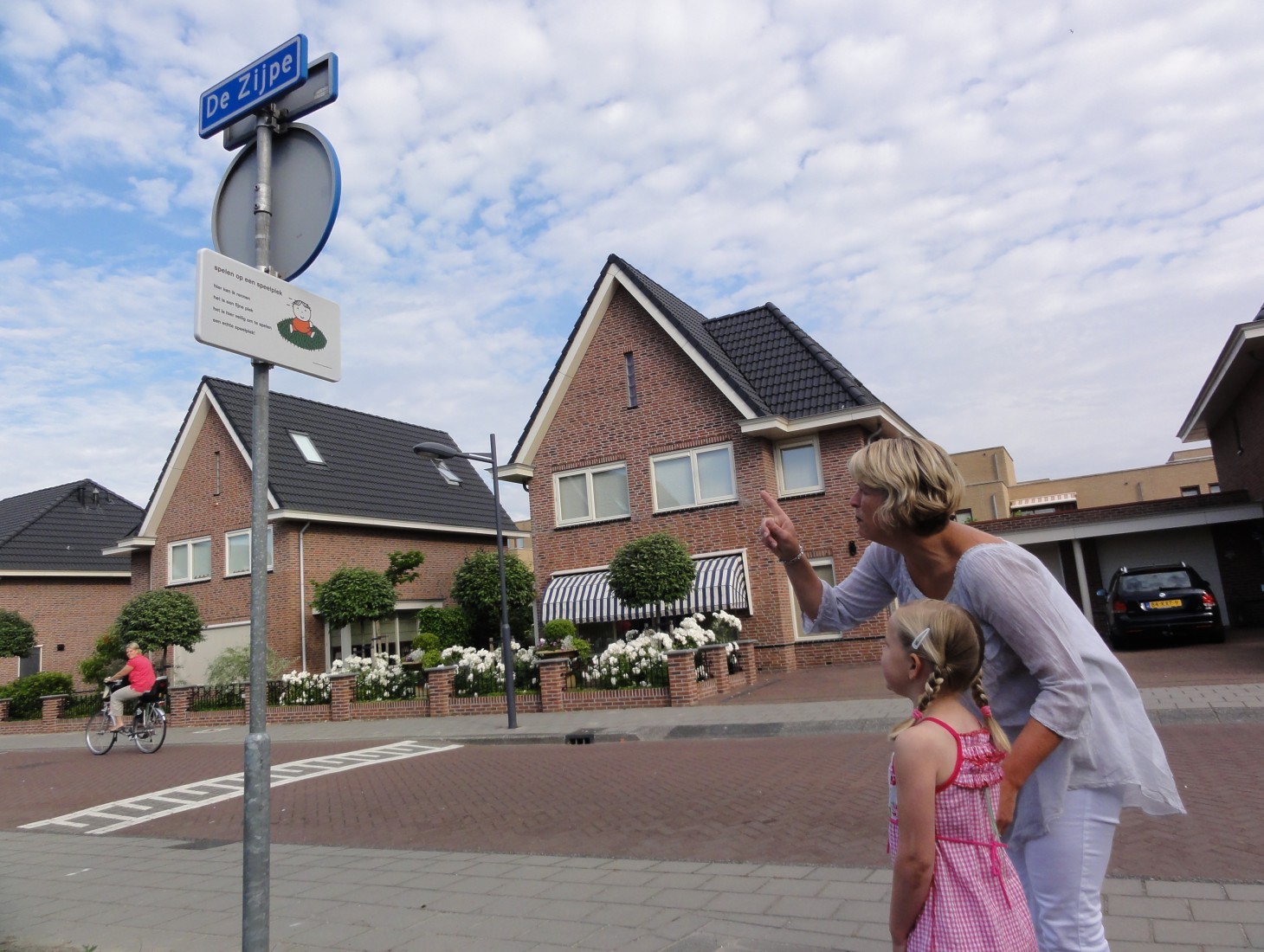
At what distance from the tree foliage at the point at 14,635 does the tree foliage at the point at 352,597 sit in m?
9.83

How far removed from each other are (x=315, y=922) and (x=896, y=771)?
13.9ft

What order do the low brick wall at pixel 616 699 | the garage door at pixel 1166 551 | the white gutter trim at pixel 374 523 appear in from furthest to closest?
the white gutter trim at pixel 374 523
the garage door at pixel 1166 551
the low brick wall at pixel 616 699

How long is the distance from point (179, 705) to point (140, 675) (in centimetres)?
576

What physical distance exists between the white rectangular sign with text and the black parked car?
17379 millimetres

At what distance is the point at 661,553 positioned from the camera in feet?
60.8

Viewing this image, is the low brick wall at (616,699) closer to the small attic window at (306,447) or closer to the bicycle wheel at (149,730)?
the bicycle wheel at (149,730)

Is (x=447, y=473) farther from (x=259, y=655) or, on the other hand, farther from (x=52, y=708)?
(x=259, y=655)

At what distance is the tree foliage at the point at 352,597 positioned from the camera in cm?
2381

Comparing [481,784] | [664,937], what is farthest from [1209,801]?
[481,784]

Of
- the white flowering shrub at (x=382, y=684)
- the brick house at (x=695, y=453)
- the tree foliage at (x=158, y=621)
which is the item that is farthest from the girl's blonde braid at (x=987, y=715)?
the tree foliage at (x=158, y=621)

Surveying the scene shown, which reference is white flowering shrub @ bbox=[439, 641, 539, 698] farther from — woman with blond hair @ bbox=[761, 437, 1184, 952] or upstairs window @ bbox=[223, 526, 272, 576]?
woman with blond hair @ bbox=[761, 437, 1184, 952]

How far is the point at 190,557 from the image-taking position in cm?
2845

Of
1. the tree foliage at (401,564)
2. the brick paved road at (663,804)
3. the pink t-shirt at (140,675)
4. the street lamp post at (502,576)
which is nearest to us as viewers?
the brick paved road at (663,804)

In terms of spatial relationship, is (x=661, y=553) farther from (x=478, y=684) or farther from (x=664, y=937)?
(x=664, y=937)
